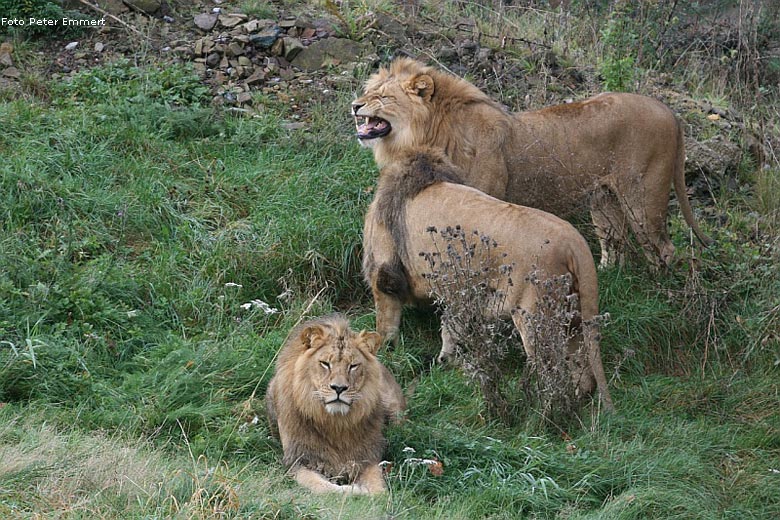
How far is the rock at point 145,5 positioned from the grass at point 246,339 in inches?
42.5

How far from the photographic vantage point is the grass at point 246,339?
5.23 metres

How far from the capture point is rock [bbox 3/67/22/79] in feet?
30.5

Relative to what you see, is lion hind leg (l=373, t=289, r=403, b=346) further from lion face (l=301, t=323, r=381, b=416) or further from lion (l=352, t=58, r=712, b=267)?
lion face (l=301, t=323, r=381, b=416)

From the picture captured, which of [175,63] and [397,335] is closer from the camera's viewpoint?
[397,335]

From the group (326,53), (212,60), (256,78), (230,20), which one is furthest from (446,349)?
(230,20)

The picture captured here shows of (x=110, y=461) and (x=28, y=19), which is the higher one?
(x=28, y=19)

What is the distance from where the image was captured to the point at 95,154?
827cm

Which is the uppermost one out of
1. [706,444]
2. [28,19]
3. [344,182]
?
[28,19]

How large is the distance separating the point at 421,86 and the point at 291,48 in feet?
8.47

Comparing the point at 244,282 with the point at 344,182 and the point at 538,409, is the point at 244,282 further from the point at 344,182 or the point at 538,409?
the point at 538,409

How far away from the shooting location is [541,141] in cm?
751

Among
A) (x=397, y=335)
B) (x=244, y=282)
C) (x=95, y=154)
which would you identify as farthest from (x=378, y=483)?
(x=95, y=154)

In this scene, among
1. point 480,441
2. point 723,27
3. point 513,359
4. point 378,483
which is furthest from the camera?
point 723,27

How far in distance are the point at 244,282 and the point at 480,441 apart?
226 cm
